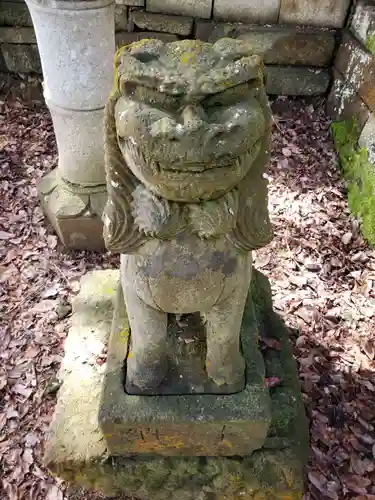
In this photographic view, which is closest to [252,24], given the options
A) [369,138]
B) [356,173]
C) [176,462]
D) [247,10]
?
[247,10]

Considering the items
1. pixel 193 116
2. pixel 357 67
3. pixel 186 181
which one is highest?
pixel 193 116

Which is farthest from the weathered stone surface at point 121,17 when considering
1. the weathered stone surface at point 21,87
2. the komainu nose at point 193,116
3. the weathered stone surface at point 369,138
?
the komainu nose at point 193,116

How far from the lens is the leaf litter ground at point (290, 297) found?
253cm

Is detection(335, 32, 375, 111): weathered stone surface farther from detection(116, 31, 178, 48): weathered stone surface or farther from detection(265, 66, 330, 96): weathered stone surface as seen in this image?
detection(116, 31, 178, 48): weathered stone surface

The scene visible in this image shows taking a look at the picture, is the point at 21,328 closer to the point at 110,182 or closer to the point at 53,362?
the point at 53,362

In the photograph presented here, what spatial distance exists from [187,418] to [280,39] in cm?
365

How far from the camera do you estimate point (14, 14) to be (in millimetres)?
4633

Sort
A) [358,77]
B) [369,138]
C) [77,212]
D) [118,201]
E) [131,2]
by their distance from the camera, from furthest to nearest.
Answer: [131,2] < [358,77] < [369,138] < [77,212] < [118,201]

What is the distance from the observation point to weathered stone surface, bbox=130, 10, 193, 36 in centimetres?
448

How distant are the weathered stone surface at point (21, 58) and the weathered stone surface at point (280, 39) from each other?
1550 millimetres

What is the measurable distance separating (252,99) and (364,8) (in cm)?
344

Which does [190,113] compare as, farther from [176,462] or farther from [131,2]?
[131,2]

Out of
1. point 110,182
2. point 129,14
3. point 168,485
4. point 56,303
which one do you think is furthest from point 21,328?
point 129,14

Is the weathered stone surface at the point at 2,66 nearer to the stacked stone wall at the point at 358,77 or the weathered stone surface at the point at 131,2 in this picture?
the weathered stone surface at the point at 131,2
